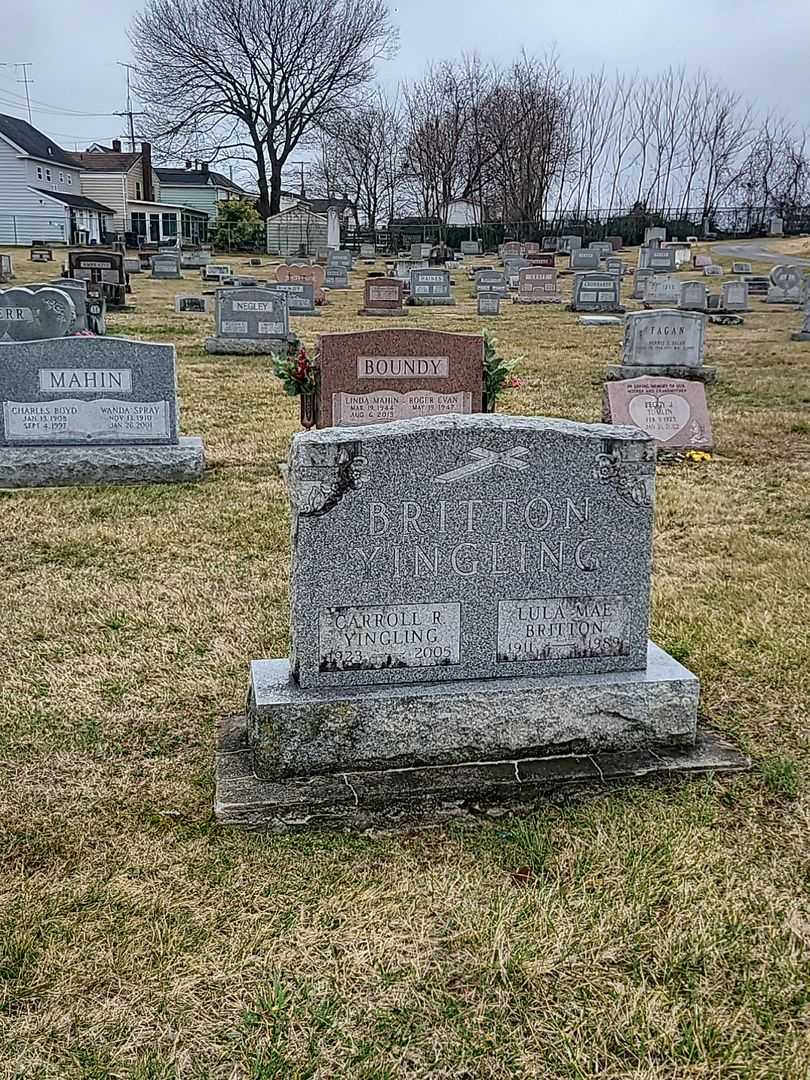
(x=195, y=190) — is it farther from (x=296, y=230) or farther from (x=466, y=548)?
(x=466, y=548)

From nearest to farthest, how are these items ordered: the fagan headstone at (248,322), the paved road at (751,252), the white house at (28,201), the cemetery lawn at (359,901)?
the cemetery lawn at (359,901)
the fagan headstone at (248,322)
the paved road at (751,252)
the white house at (28,201)

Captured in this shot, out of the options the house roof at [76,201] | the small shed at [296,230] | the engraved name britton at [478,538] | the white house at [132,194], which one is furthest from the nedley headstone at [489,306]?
the white house at [132,194]

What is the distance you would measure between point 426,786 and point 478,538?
2.82 feet

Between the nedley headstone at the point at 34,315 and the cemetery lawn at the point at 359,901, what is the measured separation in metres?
7.49

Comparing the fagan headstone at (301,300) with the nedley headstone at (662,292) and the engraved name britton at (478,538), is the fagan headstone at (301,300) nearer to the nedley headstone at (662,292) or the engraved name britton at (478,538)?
the nedley headstone at (662,292)

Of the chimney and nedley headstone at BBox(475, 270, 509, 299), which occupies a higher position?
the chimney

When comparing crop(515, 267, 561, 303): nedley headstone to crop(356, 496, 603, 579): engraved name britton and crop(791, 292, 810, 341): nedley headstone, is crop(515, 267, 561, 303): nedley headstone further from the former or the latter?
Result: crop(356, 496, 603, 579): engraved name britton

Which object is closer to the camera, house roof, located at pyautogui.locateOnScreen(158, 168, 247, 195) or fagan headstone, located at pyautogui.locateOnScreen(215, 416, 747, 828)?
fagan headstone, located at pyautogui.locateOnScreen(215, 416, 747, 828)

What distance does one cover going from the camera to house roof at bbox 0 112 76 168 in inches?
2128

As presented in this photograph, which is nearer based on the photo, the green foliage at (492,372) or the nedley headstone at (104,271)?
the green foliage at (492,372)

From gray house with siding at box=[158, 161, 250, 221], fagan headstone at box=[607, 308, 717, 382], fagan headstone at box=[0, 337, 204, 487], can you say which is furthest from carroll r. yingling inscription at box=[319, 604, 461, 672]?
gray house with siding at box=[158, 161, 250, 221]

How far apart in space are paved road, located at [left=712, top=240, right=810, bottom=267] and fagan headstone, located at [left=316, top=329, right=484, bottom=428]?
113 feet

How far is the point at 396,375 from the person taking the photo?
24.6ft

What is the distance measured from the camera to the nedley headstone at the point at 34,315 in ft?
38.3
